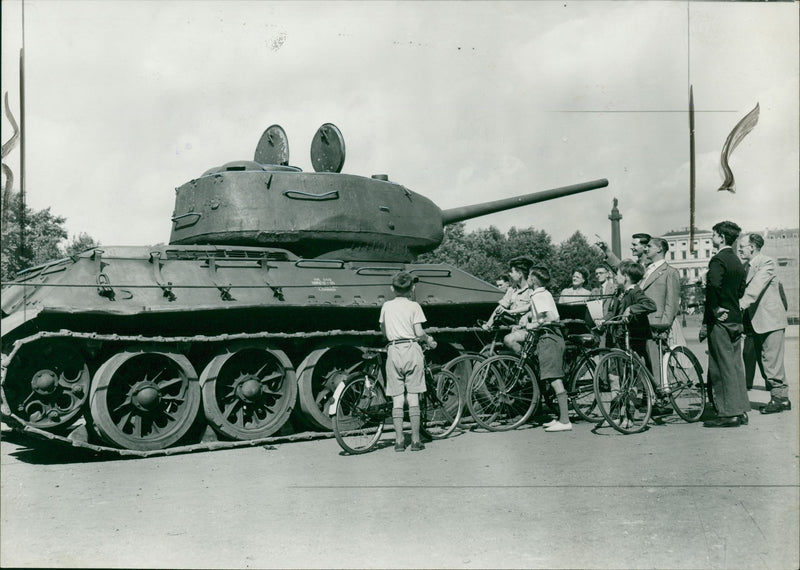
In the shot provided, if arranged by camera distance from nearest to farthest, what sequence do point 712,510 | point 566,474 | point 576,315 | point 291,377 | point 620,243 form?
point 712,510, point 566,474, point 291,377, point 576,315, point 620,243

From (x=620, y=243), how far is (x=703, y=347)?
13.8 ft

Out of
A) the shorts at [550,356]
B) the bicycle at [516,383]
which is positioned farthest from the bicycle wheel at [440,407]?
the shorts at [550,356]

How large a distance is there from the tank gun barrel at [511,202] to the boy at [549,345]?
3.34 meters

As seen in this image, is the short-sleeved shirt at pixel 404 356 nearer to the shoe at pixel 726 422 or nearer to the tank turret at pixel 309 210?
the tank turret at pixel 309 210

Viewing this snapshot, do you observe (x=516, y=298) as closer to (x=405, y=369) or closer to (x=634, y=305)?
(x=634, y=305)

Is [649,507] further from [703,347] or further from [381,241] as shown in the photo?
[703,347]

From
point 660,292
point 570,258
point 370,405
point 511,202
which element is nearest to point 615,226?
point 511,202

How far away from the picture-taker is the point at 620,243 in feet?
66.4

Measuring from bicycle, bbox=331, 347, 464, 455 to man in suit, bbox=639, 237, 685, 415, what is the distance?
2243mm

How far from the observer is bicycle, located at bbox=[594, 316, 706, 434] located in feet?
27.1

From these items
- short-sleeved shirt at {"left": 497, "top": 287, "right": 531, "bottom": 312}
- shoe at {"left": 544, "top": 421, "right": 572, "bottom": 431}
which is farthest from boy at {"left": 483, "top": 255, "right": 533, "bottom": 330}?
shoe at {"left": 544, "top": 421, "right": 572, "bottom": 431}

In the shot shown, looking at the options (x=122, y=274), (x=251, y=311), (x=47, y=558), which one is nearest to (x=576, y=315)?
(x=251, y=311)

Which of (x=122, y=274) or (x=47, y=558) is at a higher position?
(x=122, y=274)

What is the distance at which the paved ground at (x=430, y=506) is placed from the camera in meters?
4.38
